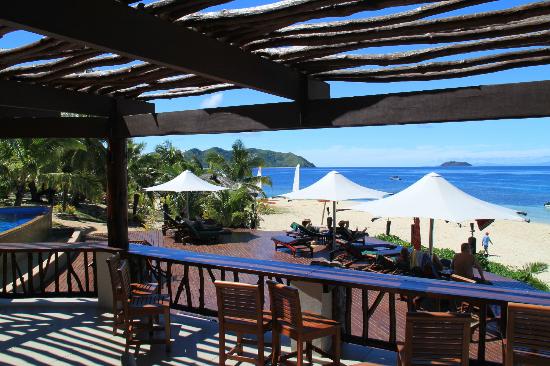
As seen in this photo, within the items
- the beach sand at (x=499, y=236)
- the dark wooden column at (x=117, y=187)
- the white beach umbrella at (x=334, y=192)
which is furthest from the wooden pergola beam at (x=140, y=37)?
the beach sand at (x=499, y=236)

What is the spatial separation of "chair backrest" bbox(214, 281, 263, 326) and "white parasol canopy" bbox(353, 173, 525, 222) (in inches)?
158

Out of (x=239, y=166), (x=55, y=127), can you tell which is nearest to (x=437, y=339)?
(x=55, y=127)

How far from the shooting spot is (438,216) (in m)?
7.29

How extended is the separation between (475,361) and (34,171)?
927 inches

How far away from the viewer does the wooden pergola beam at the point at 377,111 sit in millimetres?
3330

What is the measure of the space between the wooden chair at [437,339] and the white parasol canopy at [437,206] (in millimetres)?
3966

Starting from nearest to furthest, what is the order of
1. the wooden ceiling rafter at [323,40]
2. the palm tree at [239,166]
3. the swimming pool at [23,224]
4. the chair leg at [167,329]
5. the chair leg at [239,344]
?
the wooden ceiling rafter at [323,40] < the chair leg at [239,344] < the chair leg at [167,329] < the swimming pool at [23,224] < the palm tree at [239,166]

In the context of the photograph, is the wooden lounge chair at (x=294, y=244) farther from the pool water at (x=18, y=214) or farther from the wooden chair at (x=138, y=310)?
the pool water at (x=18, y=214)

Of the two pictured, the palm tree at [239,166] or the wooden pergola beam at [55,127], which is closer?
the wooden pergola beam at [55,127]

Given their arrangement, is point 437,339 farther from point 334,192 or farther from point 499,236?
point 499,236

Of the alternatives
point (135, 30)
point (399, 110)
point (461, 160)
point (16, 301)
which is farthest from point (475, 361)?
point (461, 160)

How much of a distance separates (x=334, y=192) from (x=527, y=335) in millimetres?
7872

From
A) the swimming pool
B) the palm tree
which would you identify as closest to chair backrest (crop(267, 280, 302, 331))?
the swimming pool

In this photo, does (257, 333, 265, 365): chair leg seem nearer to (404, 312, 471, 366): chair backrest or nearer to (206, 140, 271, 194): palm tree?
(404, 312, 471, 366): chair backrest
